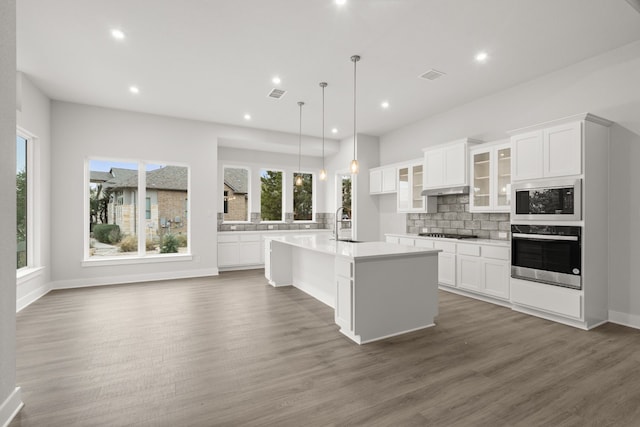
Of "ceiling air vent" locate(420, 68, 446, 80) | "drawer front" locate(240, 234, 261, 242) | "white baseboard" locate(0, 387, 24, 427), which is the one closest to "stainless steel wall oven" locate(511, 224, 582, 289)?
"ceiling air vent" locate(420, 68, 446, 80)

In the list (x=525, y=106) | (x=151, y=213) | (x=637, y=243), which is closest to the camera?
(x=637, y=243)

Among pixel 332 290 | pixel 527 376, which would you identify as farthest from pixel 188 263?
pixel 527 376

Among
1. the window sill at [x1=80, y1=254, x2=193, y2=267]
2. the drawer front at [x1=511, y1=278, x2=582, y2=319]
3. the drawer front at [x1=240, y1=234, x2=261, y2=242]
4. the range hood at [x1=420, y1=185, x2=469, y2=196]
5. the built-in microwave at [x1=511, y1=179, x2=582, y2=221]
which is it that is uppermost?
the range hood at [x1=420, y1=185, x2=469, y2=196]

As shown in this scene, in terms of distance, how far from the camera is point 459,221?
5.59 metres

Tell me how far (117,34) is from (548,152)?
5028 millimetres

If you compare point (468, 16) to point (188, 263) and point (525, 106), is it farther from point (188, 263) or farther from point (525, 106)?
point (188, 263)

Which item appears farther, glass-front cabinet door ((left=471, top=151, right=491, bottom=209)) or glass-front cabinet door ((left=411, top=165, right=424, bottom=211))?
glass-front cabinet door ((left=411, top=165, right=424, bottom=211))

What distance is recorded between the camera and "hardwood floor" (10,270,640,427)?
1995mm

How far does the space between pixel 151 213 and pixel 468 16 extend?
598 cm

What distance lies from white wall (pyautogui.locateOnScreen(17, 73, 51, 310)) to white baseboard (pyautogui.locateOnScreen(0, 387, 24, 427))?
9.73 ft

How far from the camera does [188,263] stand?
6309 millimetres

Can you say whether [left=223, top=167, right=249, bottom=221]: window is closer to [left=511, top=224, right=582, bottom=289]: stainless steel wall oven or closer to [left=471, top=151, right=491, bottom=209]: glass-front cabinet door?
[left=471, top=151, right=491, bottom=209]: glass-front cabinet door

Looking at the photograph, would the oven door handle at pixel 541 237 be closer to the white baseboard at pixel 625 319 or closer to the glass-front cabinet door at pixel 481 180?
the glass-front cabinet door at pixel 481 180

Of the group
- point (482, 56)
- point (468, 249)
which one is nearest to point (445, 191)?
point (468, 249)
